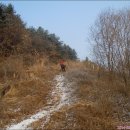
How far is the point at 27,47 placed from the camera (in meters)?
29.5

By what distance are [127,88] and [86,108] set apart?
4909mm

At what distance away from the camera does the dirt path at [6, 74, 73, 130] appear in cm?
1366

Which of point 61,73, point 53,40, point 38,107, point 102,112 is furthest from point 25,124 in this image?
point 53,40

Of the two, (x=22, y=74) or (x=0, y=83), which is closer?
(x=0, y=83)

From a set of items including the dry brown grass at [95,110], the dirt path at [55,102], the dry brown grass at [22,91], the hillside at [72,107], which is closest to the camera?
the dry brown grass at [95,110]

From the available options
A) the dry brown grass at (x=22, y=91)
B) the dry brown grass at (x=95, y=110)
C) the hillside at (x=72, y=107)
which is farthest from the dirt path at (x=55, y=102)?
the dry brown grass at (x=95, y=110)

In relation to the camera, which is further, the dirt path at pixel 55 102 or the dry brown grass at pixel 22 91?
the dry brown grass at pixel 22 91

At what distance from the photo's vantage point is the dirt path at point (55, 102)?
1366cm

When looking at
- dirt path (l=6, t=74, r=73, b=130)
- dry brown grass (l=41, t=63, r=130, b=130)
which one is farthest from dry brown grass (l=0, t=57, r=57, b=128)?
dry brown grass (l=41, t=63, r=130, b=130)

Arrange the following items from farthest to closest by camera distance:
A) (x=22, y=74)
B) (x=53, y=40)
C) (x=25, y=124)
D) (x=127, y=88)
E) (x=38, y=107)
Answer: (x=53, y=40) → (x=22, y=74) → (x=127, y=88) → (x=38, y=107) → (x=25, y=124)

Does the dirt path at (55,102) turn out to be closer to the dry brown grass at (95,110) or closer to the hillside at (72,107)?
the hillside at (72,107)

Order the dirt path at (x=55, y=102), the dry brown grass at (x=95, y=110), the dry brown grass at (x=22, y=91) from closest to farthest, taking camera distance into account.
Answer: the dry brown grass at (x=95, y=110)
the dirt path at (x=55, y=102)
the dry brown grass at (x=22, y=91)

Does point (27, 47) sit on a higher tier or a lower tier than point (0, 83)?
higher

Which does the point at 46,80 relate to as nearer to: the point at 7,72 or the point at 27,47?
the point at 7,72
